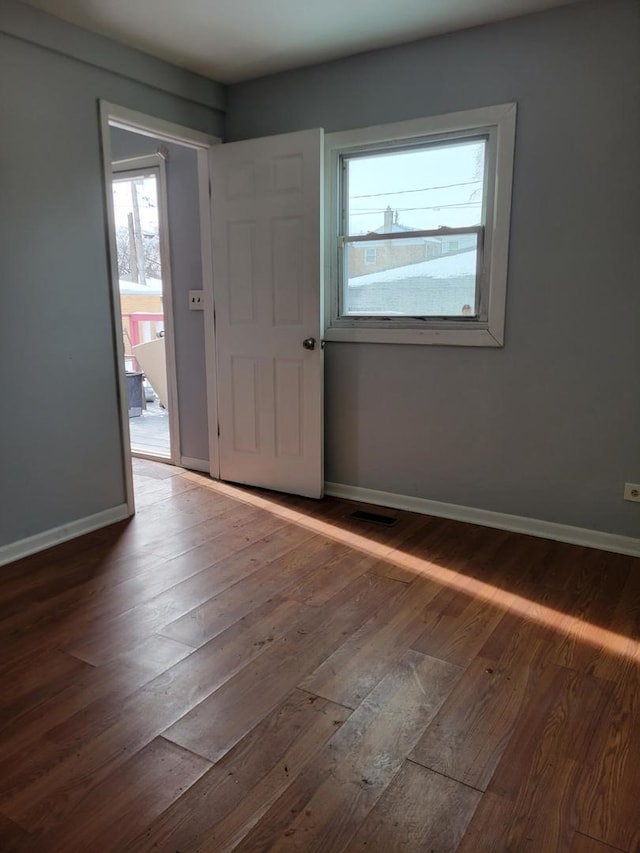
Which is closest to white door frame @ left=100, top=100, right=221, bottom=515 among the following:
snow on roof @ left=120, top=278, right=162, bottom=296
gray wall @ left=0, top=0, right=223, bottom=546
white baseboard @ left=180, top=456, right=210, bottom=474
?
gray wall @ left=0, top=0, right=223, bottom=546

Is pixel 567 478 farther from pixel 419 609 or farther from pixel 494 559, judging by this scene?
pixel 419 609

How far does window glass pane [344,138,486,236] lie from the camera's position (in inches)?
122

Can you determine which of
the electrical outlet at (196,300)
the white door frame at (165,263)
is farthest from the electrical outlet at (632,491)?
the white door frame at (165,263)

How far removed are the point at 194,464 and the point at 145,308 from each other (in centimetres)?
364

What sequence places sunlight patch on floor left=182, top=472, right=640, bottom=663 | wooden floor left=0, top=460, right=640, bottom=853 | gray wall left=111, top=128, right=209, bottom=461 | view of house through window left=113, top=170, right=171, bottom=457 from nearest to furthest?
wooden floor left=0, top=460, right=640, bottom=853 → sunlight patch on floor left=182, top=472, right=640, bottom=663 → gray wall left=111, top=128, right=209, bottom=461 → view of house through window left=113, top=170, right=171, bottom=457

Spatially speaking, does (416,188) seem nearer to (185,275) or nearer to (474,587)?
(185,275)

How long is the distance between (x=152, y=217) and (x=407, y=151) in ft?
12.7

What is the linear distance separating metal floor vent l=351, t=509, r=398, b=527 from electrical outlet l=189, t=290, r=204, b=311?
1.73 m

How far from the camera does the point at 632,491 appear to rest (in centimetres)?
286

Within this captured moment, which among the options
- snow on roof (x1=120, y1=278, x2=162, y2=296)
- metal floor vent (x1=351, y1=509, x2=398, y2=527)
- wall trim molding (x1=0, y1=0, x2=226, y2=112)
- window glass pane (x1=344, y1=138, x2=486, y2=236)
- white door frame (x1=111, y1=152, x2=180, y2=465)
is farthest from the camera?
snow on roof (x1=120, y1=278, x2=162, y2=296)

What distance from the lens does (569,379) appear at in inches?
115

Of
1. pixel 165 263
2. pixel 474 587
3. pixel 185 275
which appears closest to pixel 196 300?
pixel 185 275

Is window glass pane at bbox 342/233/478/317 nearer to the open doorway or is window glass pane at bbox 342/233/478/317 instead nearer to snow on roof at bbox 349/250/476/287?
snow on roof at bbox 349/250/476/287

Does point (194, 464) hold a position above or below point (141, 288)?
below
